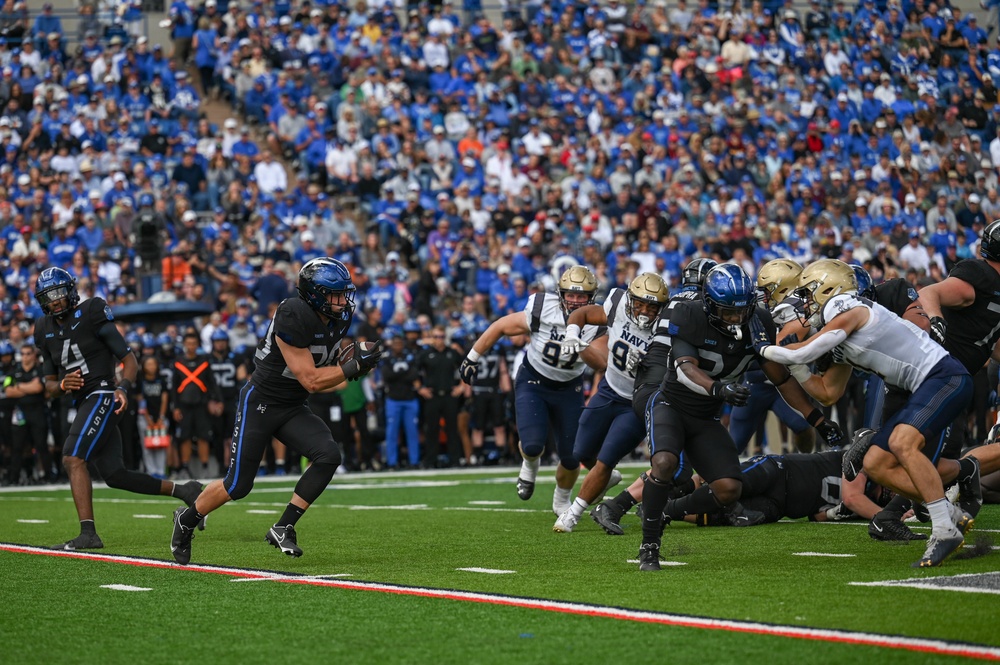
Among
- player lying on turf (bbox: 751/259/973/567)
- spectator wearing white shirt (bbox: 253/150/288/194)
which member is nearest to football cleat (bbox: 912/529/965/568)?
player lying on turf (bbox: 751/259/973/567)

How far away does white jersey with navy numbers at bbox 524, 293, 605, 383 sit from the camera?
1013 centimetres

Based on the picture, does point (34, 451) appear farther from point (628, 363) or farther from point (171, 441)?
point (628, 363)

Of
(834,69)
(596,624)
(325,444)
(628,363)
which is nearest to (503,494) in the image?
(628,363)

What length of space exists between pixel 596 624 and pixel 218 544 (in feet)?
13.6

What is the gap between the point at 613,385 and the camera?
9617 millimetres

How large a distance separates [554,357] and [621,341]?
2.56ft

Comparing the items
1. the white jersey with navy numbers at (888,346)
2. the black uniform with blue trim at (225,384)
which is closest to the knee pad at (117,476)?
the white jersey with navy numbers at (888,346)

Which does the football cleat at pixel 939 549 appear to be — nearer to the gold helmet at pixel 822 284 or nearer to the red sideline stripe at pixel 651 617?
Answer: the gold helmet at pixel 822 284

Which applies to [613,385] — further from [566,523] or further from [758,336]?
[758,336]

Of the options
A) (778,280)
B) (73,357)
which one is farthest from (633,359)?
(73,357)

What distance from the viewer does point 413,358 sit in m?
17.5

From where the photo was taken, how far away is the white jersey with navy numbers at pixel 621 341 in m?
9.44

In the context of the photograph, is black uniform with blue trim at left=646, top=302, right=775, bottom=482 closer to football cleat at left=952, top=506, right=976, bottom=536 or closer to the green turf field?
the green turf field

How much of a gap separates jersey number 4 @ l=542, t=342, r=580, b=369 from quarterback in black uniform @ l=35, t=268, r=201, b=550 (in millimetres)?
2694
